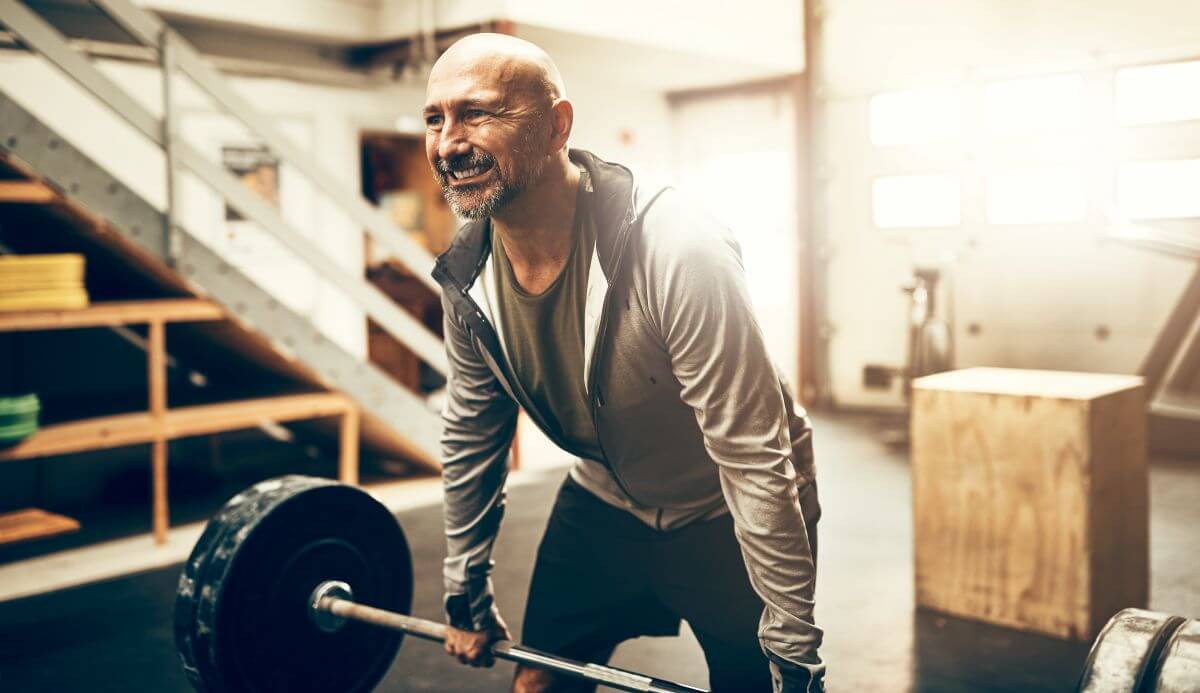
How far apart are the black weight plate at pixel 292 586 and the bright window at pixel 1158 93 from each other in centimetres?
509

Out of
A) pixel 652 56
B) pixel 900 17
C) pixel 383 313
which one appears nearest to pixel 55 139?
pixel 383 313

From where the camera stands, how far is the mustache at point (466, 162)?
1.59 meters

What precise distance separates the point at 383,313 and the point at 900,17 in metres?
3.88

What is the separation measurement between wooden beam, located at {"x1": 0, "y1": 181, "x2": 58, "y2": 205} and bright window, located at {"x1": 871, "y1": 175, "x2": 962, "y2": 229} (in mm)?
4907

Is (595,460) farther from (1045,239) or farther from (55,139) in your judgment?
(1045,239)

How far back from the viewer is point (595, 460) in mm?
1874

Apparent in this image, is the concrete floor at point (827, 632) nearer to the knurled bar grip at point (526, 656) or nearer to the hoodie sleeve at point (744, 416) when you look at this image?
the knurled bar grip at point (526, 656)

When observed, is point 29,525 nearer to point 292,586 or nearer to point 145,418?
point 145,418

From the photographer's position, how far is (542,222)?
67.0 inches

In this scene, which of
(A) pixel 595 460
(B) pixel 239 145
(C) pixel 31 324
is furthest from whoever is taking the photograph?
(B) pixel 239 145

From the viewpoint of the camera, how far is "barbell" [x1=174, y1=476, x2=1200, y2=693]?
1.93m

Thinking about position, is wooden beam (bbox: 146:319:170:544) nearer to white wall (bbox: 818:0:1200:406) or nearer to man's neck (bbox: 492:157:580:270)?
man's neck (bbox: 492:157:580:270)

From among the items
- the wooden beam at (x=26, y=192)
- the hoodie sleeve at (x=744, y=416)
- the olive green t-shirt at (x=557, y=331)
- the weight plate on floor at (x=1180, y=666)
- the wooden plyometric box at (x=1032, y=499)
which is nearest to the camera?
the weight plate on floor at (x=1180, y=666)

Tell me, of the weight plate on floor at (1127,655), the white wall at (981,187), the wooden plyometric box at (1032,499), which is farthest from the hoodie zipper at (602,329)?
the white wall at (981,187)
